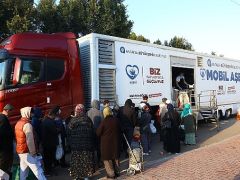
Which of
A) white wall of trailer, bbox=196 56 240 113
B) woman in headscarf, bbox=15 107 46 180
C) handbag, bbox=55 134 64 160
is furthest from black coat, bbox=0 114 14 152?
white wall of trailer, bbox=196 56 240 113

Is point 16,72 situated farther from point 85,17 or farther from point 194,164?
point 85,17

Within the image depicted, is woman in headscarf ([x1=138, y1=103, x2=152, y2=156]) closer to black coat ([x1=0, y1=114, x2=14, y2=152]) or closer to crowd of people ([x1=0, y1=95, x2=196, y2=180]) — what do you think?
crowd of people ([x1=0, y1=95, x2=196, y2=180])

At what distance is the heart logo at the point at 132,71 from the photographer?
1334cm

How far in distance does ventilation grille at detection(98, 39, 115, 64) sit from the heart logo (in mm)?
723

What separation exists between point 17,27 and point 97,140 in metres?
14.8

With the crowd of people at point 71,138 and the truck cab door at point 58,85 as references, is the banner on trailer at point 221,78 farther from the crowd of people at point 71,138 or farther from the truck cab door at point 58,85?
the truck cab door at point 58,85

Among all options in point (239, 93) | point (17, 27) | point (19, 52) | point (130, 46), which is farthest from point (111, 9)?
point (19, 52)

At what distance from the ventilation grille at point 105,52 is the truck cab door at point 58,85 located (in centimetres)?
153

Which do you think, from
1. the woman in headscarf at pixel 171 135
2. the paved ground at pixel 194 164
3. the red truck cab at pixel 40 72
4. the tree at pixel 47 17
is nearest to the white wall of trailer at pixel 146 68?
the red truck cab at pixel 40 72

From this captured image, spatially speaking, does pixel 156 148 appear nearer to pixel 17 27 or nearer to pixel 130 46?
pixel 130 46

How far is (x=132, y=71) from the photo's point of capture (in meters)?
13.5

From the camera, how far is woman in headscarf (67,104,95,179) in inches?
339

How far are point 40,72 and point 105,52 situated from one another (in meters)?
2.69

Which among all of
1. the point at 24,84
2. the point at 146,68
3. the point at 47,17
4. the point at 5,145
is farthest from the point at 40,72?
the point at 47,17
